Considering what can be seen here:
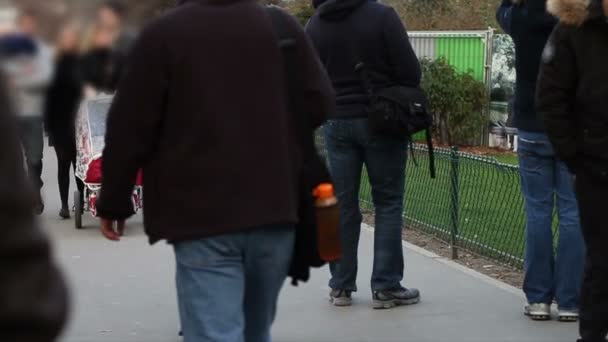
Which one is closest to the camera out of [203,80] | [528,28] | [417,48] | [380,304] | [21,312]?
[21,312]

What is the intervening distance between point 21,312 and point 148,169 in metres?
2.10

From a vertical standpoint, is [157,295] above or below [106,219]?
below

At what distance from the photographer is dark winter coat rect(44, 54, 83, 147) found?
1891mm

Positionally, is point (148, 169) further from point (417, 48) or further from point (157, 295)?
point (417, 48)

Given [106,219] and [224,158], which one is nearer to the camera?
[224,158]

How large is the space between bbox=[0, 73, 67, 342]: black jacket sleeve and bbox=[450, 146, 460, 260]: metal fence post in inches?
276

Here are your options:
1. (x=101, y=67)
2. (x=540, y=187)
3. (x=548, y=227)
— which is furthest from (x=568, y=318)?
(x=101, y=67)

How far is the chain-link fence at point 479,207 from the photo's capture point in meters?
8.50

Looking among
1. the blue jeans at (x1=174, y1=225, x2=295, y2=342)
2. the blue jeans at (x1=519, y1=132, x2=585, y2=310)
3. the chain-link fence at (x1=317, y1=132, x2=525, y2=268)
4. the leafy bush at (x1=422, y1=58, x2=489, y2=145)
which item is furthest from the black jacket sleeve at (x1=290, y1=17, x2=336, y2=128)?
the leafy bush at (x1=422, y1=58, x2=489, y2=145)

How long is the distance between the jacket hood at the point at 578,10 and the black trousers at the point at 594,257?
63 cm

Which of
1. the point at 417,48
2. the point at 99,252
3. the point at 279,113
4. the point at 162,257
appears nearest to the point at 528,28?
Result: the point at 279,113

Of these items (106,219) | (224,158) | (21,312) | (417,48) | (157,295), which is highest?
(21,312)

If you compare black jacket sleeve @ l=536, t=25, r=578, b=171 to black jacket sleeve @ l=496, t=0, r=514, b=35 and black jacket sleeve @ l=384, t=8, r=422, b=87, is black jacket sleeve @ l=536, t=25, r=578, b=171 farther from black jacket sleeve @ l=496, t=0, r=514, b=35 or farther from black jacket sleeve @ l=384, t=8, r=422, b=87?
black jacket sleeve @ l=384, t=8, r=422, b=87

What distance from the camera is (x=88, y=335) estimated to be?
255 inches
